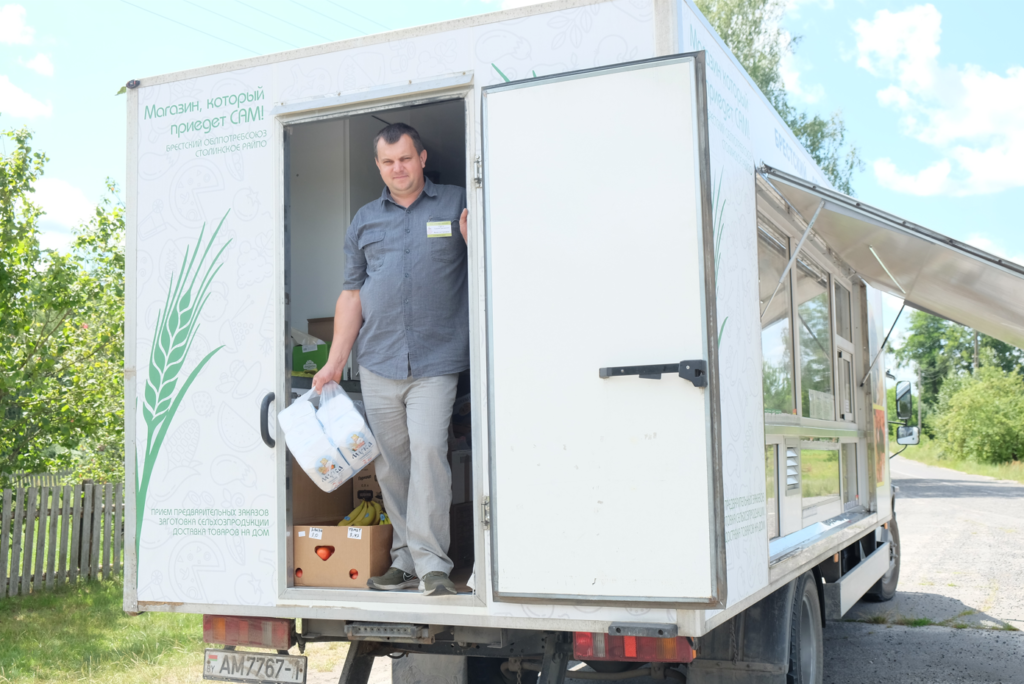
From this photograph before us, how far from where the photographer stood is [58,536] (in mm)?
9156

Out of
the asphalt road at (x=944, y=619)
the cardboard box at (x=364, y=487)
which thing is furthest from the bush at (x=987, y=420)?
the cardboard box at (x=364, y=487)

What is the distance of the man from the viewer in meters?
3.61

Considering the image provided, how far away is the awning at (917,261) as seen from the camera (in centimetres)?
396

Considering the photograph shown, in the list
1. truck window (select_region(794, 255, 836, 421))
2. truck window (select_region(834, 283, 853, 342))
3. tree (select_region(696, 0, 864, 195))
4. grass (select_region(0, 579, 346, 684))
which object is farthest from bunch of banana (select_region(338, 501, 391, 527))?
tree (select_region(696, 0, 864, 195))

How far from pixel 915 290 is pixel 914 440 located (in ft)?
9.35

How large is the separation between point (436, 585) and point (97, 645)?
4.58 m

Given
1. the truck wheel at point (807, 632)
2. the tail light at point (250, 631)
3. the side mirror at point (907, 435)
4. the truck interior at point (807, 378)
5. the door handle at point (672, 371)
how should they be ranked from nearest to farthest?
the door handle at point (672, 371)
the tail light at point (250, 631)
the truck wheel at point (807, 632)
the truck interior at point (807, 378)
the side mirror at point (907, 435)

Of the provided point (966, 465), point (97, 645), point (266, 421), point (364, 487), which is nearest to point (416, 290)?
point (266, 421)

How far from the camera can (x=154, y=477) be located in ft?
12.0

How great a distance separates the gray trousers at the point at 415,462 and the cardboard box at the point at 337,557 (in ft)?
0.46

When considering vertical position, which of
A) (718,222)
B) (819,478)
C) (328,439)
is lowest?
(819,478)

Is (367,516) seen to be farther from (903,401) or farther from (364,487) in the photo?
(903,401)

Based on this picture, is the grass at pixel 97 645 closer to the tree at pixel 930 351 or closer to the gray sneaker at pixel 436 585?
the gray sneaker at pixel 436 585

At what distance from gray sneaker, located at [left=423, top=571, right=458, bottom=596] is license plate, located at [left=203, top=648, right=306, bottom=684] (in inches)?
21.8
